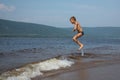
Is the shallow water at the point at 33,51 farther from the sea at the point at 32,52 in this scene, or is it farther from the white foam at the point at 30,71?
the white foam at the point at 30,71

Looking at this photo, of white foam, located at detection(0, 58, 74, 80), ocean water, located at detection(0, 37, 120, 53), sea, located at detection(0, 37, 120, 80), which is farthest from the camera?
ocean water, located at detection(0, 37, 120, 53)

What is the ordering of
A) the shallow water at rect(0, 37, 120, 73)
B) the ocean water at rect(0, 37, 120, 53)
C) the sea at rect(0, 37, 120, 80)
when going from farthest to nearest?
the ocean water at rect(0, 37, 120, 53), the shallow water at rect(0, 37, 120, 73), the sea at rect(0, 37, 120, 80)

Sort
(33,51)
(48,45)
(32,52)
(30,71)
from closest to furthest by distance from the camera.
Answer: (30,71) < (32,52) < (33,51) < (48,45)

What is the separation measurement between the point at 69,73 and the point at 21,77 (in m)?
1.82

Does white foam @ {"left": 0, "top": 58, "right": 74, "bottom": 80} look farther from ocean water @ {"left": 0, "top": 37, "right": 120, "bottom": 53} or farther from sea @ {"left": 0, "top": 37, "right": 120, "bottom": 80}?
ocean water @ {"left": 0, "top": 37, "right": 120, "bottom": 53}

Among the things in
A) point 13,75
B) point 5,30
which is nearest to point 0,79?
point 13,75

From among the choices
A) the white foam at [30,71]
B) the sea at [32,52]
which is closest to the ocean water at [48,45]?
the sea at [32,52]

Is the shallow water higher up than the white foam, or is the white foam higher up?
the white foam

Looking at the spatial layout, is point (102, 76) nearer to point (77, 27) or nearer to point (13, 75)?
point (13, 75)

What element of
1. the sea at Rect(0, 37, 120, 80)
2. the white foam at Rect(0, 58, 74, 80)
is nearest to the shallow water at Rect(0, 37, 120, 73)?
the sea at Rect(0, 37, 120, 80)

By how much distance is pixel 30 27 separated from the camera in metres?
175

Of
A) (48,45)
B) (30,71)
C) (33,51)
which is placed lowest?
(48,45)

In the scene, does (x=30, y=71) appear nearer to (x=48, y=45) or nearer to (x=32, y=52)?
(x=32, y=52)

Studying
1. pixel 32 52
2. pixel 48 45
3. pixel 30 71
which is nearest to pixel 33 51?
pixel 32 52
